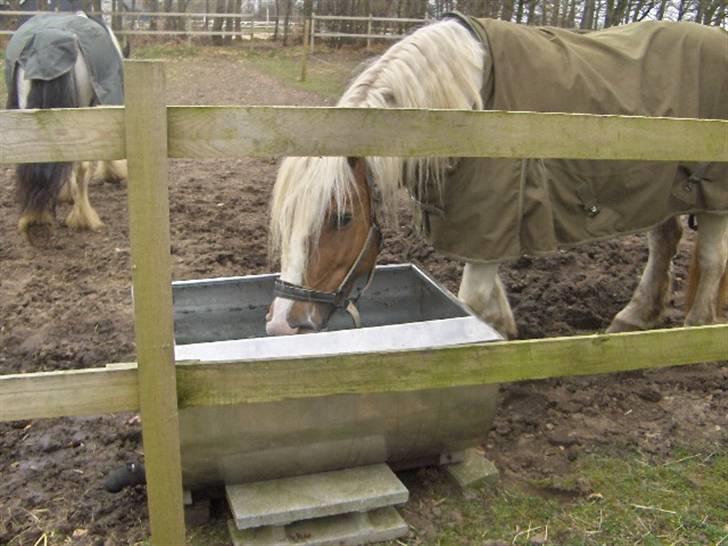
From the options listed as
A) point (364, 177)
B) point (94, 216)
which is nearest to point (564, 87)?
point (364, 177)

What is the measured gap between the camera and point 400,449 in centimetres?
259

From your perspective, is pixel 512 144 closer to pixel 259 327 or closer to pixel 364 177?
pixel 364 177

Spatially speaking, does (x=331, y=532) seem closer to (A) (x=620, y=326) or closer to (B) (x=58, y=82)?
(A) (x=620, y=326)

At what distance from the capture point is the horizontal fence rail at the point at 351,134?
1.64 meters

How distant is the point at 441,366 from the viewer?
204cm

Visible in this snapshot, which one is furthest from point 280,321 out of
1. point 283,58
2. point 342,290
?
point 283,58

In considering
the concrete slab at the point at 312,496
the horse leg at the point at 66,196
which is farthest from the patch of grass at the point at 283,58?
the concrete slab at the point at 312,496

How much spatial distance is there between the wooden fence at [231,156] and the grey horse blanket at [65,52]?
4069 mm

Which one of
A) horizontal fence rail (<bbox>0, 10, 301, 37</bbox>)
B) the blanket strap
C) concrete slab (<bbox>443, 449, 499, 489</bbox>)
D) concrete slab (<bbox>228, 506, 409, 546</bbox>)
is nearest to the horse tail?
concrete slab (<bbox>228, 506, 409, 546</bbox>)

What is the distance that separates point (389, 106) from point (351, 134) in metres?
0.91

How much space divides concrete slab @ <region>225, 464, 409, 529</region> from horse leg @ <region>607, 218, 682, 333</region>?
2160 mm

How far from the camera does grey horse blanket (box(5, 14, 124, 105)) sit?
527cm

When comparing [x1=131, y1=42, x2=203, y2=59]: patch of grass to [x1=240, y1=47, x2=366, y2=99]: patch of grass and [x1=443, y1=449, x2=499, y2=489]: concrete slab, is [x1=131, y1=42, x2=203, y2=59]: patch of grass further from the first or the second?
[x1=443, y1=449, x2=499, y2=489]: concrete slab

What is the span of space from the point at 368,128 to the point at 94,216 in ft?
14.4
